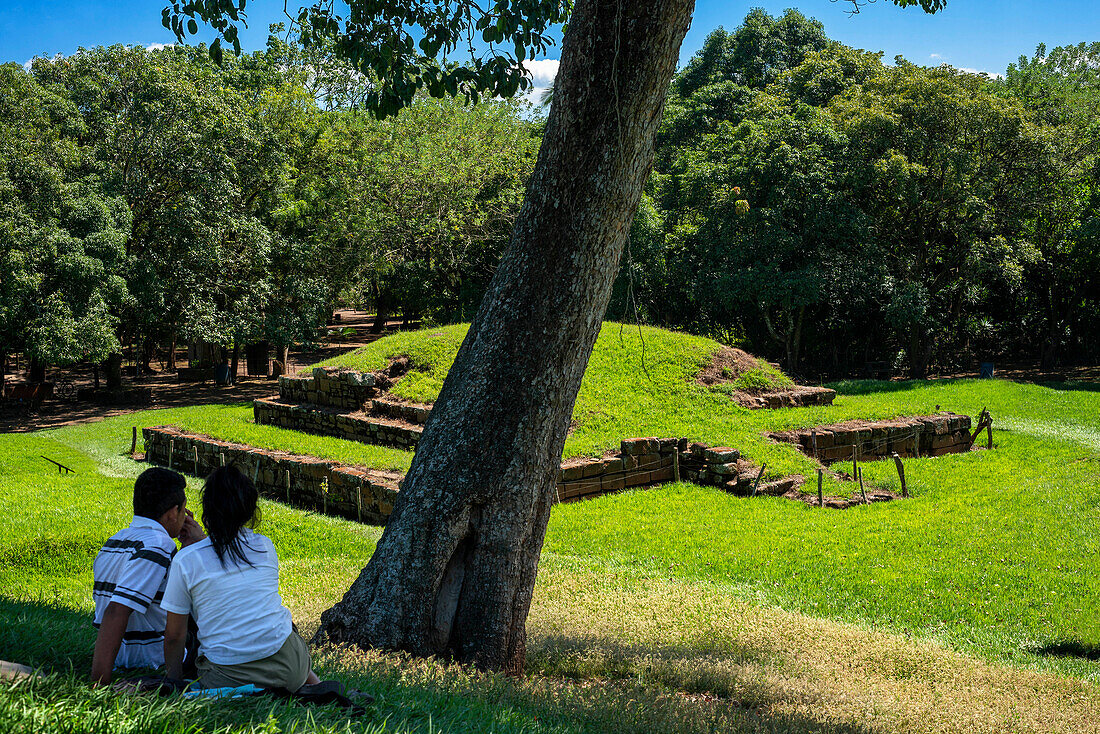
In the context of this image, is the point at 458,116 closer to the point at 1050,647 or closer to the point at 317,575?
the point at 317,575

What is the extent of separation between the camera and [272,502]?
12750 mm

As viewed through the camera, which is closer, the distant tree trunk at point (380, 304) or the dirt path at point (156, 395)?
the dirt path at point (156, 395)

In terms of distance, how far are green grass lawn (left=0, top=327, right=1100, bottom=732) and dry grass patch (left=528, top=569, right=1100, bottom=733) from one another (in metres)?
0.02

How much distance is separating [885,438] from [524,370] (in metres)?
12.8

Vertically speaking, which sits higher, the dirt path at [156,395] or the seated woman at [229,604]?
the seated woman at [229,604]

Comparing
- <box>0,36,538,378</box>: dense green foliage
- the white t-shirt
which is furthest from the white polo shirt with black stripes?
<box>0,36,538,378</box>: dense green foliage

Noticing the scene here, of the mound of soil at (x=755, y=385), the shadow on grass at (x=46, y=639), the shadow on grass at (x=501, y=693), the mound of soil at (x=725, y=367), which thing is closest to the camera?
the shadow on grass at (x=501, y=693)

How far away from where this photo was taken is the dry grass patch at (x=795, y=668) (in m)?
4.76

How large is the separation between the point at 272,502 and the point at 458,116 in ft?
70.3

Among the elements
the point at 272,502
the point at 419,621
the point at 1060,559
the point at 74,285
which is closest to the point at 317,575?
the point at 419,621

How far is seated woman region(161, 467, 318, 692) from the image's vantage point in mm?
3170

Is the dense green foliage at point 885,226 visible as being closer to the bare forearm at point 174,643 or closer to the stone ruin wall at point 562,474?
the stone ruin wall at point 562,474

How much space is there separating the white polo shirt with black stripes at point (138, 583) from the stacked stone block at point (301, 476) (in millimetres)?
7059

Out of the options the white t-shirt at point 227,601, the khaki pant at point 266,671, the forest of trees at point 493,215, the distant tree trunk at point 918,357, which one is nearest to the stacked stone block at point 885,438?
the forest of trees at point 493,215
